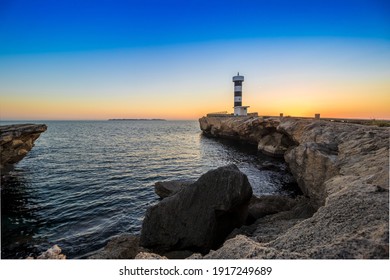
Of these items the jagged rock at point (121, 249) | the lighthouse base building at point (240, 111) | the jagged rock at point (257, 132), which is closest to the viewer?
the jagged rock at point (121, 249)

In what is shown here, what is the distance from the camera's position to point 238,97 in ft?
206

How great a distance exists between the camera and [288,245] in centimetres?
454

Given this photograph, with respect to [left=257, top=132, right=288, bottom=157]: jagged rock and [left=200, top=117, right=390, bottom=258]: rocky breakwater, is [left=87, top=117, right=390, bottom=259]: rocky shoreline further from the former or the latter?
[left=257, top=132, right=288, bottom=157]: jagged rock

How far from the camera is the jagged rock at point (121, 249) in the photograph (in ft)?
28.9

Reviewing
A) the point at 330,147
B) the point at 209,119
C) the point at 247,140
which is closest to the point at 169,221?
the point at 330,147

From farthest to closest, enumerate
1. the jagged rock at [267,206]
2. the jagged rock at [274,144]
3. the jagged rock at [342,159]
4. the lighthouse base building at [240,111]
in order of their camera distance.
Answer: the lighthouse base building at [240,111]
the jagged rock at [274,144]
the jagged rock at [267,206]
the jagged rock at [342,159]

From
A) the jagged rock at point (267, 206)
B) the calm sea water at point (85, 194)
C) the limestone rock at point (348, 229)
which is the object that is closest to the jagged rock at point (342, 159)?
the limestone rock at point (348, 229)

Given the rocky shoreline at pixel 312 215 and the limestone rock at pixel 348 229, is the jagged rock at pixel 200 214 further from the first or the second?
the limestone rock at pixel 348 229

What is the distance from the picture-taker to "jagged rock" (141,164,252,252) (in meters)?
8.92

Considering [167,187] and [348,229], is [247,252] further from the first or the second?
[167,187]

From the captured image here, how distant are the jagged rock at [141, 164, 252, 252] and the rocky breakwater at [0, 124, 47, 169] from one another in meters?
21.3

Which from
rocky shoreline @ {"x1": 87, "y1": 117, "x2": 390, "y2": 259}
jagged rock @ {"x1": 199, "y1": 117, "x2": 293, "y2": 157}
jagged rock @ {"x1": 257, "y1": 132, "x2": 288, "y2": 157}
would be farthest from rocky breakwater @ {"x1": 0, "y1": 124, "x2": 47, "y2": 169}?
jagged rock @ {"x1": 199, "y1": 117, "x2": 293, "y2": 157}

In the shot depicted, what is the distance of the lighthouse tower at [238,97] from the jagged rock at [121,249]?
5354 cm

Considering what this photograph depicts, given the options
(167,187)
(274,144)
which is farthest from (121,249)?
(274,144)
